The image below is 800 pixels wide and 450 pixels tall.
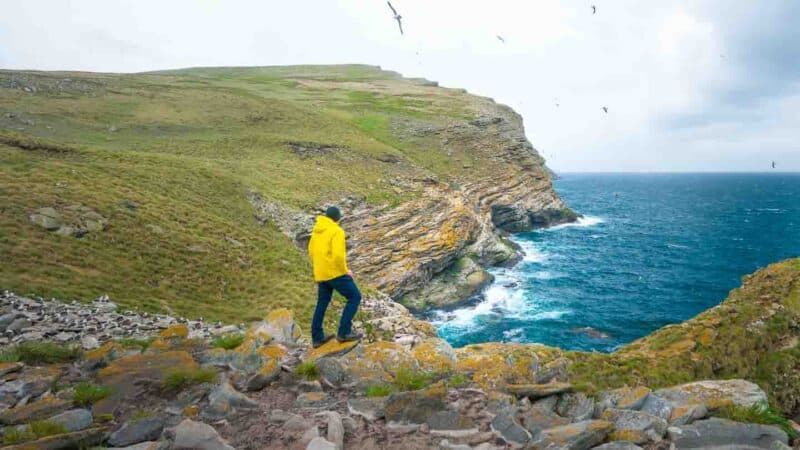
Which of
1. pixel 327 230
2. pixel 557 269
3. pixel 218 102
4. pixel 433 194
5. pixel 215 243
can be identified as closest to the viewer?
pixel 327 230

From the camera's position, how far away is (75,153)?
3256 centimetres

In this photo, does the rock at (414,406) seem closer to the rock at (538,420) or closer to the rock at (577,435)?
the rock at (538,420)

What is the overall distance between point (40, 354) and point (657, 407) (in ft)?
43.0

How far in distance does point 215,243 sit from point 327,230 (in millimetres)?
20761

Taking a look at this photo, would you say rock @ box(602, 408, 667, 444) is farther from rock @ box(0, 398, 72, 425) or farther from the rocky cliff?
the rocky cliff

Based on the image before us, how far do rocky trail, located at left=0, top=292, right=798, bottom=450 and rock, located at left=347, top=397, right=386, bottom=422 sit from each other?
21 mm

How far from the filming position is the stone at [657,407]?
6.59m

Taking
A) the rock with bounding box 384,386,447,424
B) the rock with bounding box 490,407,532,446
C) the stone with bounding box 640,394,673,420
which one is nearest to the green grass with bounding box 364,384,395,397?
the rock with bounding box 384,386,447,424

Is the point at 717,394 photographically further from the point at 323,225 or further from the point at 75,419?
the point at 75,419

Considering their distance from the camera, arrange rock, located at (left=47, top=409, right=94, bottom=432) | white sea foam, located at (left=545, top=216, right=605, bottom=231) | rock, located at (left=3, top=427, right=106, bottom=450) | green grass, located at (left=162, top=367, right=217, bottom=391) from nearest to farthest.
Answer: rock, located at (left=3, top=427, right=106, bottom=450)
rock, located at (left=47, top=409, right=94, bottom=432)
green grass, located at (left=162, top=367, right=217, bottom=391)
white sea foam, located at (left=545, top=216, right=605, bottom=231)

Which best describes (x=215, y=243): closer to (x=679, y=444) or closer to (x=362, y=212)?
(x=362, y=212)

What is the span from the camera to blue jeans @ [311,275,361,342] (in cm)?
961

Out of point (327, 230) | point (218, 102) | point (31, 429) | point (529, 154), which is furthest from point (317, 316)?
point (529, 154)

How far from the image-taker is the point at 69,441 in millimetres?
5707
